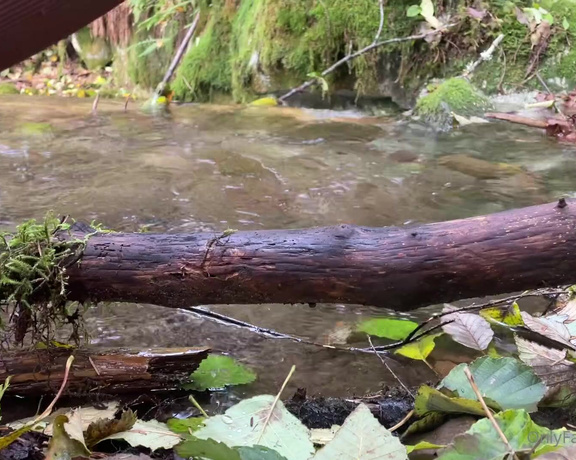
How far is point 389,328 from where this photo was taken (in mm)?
1791

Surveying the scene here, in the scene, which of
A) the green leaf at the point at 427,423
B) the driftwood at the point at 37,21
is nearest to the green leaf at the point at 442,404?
the green leaf at the point at 427,423

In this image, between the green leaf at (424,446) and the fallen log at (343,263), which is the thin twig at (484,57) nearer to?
the fallen log at (343,263)

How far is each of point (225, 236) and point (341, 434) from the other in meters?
0.55

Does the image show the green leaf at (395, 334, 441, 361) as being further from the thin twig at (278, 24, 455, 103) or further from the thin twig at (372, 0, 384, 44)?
the thin twig at (372, 0, 384, 44)

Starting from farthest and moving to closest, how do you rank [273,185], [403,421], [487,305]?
[273,185], [487,305], [403,421]

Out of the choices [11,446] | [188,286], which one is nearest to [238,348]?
[188,286]

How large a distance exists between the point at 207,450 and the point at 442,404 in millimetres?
469

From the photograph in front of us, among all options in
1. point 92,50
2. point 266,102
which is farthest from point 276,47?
point 92,50

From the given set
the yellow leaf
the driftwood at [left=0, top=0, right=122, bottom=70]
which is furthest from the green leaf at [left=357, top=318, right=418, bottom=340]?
the yellow leaf

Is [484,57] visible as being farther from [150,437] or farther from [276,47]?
[150,437]

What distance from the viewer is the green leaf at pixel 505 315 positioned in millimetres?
1685

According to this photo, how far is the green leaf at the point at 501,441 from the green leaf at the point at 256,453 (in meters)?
0.26

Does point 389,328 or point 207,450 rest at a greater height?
point 207,450

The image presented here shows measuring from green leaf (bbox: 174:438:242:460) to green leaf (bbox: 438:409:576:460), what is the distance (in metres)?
0.32
